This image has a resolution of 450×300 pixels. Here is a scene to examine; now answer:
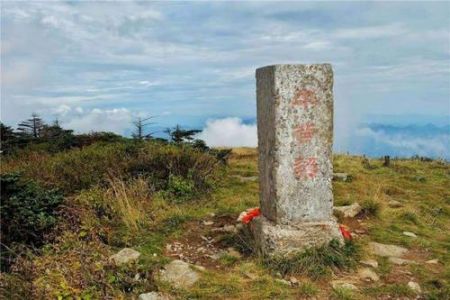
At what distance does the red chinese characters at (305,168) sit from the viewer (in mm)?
7598

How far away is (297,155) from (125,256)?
8.94 feet

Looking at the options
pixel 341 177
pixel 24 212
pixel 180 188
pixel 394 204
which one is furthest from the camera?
pixel 341 177

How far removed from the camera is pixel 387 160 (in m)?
17.1

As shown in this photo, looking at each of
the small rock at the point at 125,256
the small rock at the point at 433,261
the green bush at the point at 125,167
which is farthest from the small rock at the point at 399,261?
the green bush at the point at 125,167

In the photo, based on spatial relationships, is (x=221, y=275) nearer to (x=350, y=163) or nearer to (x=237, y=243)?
(x=237, y=243)

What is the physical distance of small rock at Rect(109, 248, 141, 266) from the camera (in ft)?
23.4

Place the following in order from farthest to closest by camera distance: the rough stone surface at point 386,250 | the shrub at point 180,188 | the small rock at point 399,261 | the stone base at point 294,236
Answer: the shrub at point 180,188 → the rough stone surface at point 386,250 → the small rock at point 399,261 → the stone base at point 294,236

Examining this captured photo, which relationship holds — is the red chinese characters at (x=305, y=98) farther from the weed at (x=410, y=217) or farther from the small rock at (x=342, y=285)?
the weed at (x=410, y=217)

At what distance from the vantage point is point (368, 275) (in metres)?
7.34

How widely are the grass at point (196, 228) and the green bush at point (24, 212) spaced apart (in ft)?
1.02

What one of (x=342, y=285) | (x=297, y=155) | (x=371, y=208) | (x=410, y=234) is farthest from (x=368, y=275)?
(x=371, y=208)

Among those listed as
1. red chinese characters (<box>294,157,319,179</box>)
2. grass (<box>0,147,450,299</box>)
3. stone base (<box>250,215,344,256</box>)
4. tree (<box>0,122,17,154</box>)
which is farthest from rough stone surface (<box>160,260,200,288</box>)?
tree (<box>0,122,17,154</box>)

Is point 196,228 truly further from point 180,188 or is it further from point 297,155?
point 297,155

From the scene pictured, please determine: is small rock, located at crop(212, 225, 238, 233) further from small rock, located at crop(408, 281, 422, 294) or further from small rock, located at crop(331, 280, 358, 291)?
small rock, located at crop(408, 281, 422, 294)
